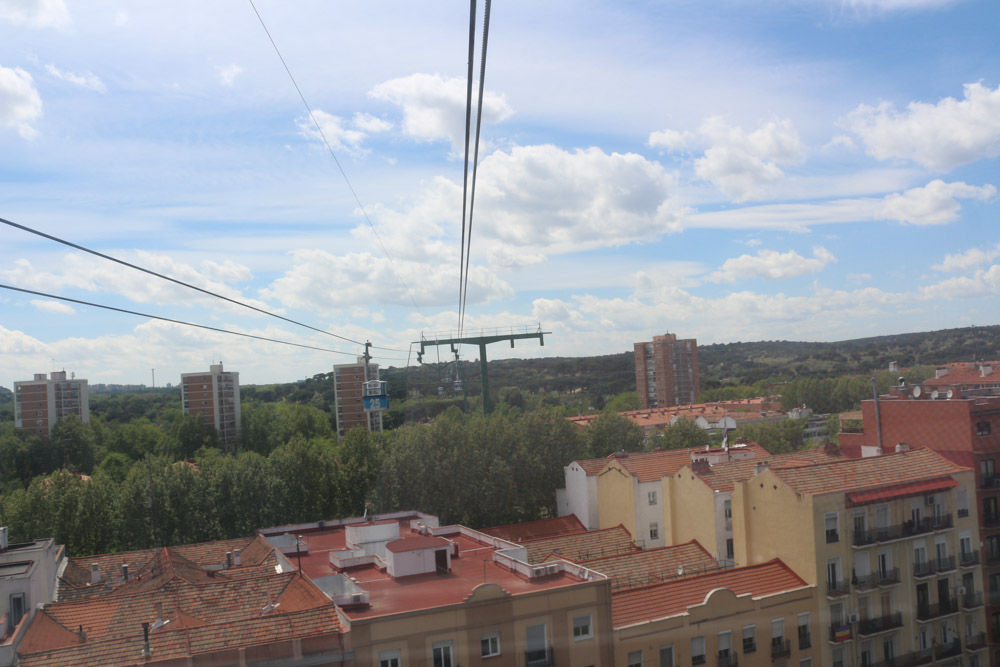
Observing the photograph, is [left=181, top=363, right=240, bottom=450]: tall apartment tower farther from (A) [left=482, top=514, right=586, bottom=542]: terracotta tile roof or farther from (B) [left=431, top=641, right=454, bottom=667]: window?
(B) [left=431, top=641, right=454, bottom=667]: window

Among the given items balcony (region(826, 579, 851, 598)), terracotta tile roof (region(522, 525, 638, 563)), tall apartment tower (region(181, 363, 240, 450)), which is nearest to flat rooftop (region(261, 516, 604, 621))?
terracotta tile roof (region(522, 525, 638, 563))

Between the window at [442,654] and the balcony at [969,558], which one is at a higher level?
the window at [442,654]

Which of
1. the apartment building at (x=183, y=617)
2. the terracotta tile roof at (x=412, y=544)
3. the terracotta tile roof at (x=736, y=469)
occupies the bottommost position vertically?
the apartment building at (x=183, y=617)

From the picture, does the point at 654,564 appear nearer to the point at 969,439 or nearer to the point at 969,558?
the point at 969,558

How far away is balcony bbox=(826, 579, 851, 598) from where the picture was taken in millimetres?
9727

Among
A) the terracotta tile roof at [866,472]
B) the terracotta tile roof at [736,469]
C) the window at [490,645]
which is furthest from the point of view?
the terracotta tile roof at [736,469]

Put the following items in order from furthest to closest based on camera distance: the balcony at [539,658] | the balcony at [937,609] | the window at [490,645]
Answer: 1. the balcony at [937,609]
2. the balcony at [539,658]
3. the window at [490,645]

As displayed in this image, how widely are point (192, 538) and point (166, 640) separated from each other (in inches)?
457

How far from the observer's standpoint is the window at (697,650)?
8.77 m

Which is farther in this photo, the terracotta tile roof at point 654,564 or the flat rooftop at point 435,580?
the terracotta tile roof at point 654,564

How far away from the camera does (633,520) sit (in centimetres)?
1536

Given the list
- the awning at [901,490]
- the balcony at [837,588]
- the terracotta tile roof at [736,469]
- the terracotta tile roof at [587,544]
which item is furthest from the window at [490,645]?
the terracotta tile roof at [736,469]

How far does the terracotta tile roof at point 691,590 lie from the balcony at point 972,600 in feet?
10.9

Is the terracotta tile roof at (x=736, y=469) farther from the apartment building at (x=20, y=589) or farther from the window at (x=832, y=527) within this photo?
the apartment building at (x=20, y=589)
